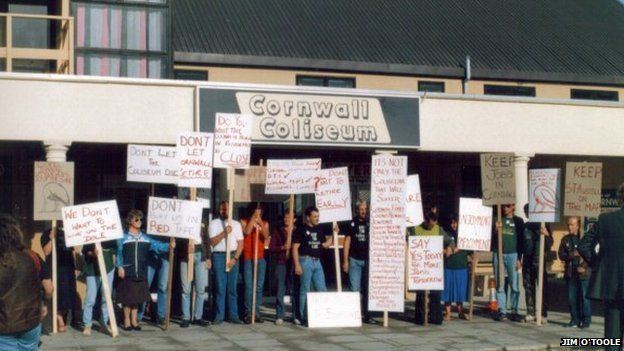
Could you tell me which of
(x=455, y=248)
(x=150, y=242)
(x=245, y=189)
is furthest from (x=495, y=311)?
(x=150, y=242)

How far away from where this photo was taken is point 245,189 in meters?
15.8

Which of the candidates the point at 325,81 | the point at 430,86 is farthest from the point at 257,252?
the point at 430,86

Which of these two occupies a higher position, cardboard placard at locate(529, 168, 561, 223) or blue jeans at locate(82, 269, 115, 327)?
cardboard placard at locate(529, 168, 561, 223)

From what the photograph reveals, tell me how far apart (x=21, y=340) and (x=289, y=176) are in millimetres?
7911

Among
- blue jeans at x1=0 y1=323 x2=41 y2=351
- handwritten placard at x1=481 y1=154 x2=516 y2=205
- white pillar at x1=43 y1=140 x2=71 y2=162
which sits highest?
white pillar at x1=43 y1=140 x2=71 y2=162

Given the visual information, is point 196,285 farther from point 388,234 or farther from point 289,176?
point 388,234

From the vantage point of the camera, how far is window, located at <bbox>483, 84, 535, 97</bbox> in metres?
25.8

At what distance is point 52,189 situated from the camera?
13922mm

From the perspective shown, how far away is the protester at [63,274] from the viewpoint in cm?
1397

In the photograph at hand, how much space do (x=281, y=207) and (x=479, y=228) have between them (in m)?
5.06

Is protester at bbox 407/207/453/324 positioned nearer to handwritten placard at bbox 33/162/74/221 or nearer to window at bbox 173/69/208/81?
handwritten placard at bbox 33/162/74/221

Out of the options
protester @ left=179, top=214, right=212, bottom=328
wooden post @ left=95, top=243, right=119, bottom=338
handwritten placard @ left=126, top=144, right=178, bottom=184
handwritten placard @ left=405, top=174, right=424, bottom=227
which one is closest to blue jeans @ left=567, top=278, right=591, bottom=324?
handwritten placard @ left=405, top=174, right=424, bottom=227

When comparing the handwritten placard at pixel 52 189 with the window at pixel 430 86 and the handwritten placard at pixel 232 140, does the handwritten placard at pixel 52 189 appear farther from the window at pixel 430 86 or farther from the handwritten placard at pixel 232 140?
the window at pixel 430 86

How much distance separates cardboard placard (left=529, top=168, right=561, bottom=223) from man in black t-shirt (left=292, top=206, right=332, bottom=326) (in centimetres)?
324
